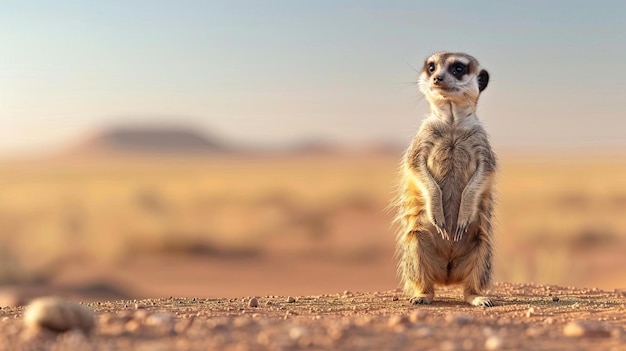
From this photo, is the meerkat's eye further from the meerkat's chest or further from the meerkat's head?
the meerkat's chest

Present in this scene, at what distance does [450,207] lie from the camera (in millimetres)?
7551

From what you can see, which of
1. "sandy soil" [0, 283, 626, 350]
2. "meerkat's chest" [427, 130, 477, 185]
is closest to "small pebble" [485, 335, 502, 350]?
"sandy soil" [0, 283, 626, 350]

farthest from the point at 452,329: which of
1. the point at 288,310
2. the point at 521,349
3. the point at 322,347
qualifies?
the point at 288,310

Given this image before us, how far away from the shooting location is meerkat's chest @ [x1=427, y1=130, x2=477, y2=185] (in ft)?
24.8

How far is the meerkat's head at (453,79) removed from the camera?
7582 millimetres

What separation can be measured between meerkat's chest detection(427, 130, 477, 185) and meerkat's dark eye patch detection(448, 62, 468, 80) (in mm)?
516

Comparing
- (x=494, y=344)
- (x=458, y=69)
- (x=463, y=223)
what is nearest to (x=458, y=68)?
(x=458, y=69)

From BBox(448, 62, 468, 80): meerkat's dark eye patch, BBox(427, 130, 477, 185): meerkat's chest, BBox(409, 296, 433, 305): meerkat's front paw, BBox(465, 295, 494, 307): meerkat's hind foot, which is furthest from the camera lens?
BBox(448, 62, 468, 80): meerkat's dark eye patch

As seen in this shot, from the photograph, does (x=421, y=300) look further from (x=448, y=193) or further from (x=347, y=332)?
(x=347, y=332)

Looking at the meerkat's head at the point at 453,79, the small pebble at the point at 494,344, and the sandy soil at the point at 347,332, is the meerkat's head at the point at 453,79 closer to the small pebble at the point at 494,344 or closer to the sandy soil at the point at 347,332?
the sandy soil at the point at 347,332

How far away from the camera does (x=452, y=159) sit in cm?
758

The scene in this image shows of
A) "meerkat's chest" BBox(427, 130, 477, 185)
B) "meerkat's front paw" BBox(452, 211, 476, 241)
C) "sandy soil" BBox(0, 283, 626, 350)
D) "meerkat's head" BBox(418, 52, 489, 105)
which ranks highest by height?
"meerkat's head" BBox(418, 52, 489, 105)

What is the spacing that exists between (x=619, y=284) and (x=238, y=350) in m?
11.4

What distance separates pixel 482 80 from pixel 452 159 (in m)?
0.86
